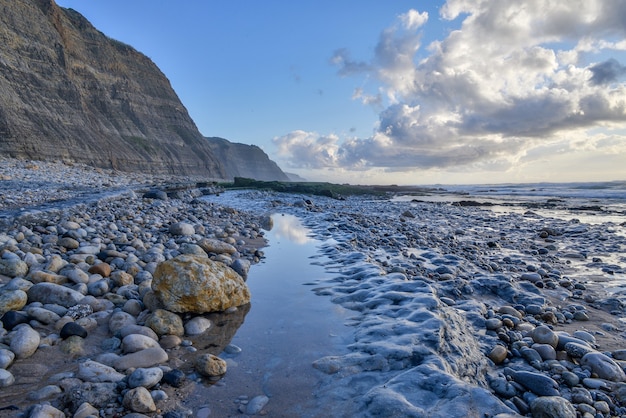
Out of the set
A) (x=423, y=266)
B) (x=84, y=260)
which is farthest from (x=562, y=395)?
(x=84, y=260)

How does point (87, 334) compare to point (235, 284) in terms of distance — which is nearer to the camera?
point (87, 334)

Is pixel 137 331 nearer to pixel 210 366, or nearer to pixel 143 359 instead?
pixel 143 359

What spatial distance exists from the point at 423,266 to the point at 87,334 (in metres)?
5.39

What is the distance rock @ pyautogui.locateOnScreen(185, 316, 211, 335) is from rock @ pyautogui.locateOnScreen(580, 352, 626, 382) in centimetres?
361

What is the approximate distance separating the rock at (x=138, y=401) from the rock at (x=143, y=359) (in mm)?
497

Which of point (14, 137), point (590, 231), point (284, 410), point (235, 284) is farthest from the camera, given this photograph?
point (14, 137)

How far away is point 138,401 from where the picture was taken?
87.5 inches

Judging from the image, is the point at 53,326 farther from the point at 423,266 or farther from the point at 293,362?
the point at 423,266

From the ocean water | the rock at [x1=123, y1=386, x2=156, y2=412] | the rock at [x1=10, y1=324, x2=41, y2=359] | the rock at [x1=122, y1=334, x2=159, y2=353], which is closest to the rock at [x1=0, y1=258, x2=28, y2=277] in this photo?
the rock at [x1=10, y1=324, x2=41, y2=359]

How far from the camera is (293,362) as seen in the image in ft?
9.88

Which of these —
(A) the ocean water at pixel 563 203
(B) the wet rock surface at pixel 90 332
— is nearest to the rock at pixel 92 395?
(B) the wet rock surface at pixel 90 332

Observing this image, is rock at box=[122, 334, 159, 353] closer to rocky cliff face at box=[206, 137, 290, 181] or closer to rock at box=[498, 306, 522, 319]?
rock at box=[498, 306, 522, 319]

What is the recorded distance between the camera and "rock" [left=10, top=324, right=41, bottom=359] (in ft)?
8.75

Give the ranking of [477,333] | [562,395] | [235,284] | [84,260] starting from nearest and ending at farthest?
1. [562,395]
2. [477,333]
3. [235,284]
4. [84,260]
